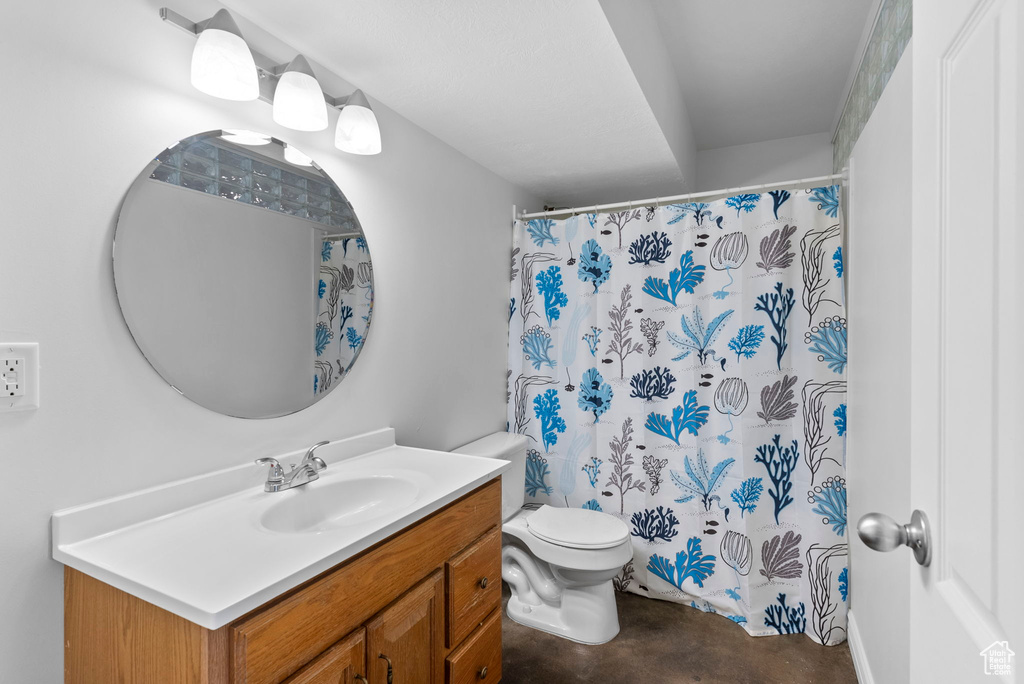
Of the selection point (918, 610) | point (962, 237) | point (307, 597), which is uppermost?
point (962, 237)

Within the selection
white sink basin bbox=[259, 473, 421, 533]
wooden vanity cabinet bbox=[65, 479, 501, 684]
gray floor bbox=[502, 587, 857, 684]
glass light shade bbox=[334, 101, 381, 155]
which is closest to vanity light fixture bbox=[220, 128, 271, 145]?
glass light shade bbox=[334, 101, 381, 155]

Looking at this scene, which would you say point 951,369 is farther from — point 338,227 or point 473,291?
point 473,291

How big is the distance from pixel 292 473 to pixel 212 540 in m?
0.34

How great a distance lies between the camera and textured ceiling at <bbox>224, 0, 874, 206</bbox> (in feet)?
4.66

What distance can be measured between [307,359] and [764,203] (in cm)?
198

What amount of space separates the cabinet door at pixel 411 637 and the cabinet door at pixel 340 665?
3cm

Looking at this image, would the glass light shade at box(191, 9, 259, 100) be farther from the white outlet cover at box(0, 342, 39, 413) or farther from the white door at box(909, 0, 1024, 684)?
the white door at box(909, 0, 1024, 684)

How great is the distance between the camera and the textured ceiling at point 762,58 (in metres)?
1.99

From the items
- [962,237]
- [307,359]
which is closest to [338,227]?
[307,359]

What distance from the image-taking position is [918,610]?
2.21 feet

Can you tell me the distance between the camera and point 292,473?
141 centimetres

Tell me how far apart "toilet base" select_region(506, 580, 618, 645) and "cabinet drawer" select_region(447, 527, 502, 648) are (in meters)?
0.57

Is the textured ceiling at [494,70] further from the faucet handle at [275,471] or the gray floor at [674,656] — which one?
the gray floor at [674,656]

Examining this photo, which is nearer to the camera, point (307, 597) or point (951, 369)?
point (951, 369)
